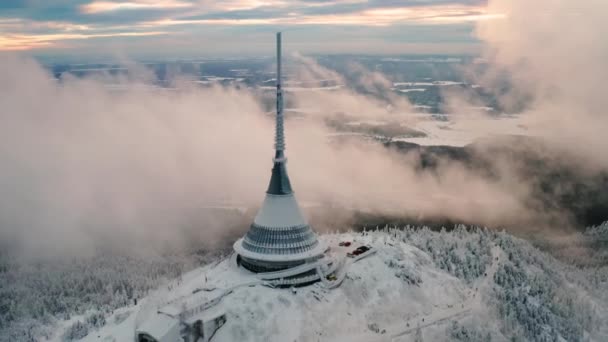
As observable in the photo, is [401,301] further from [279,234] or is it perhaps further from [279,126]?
[279,126]

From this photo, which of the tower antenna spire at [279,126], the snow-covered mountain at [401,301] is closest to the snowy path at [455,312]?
the snow-covered mountain at [401,301]

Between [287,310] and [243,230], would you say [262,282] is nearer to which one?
[287,310]

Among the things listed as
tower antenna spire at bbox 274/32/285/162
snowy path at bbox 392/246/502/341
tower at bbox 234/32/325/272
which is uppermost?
tower antenna spire at bbox 274/32/285/162

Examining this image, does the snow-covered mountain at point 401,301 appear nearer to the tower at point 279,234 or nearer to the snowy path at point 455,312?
the snowy path at point 455,312

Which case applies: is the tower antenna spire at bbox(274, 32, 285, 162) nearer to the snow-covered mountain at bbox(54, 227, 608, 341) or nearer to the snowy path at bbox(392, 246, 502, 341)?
the snow-covered mountain at bbox(54, 227, 608, 341)

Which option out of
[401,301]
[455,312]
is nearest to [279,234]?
[401,301]

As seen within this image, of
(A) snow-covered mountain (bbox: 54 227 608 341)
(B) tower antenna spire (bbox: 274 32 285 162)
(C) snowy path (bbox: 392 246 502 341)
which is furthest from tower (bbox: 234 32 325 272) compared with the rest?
(C) snowy path (bbox: 392 246 502 341)
